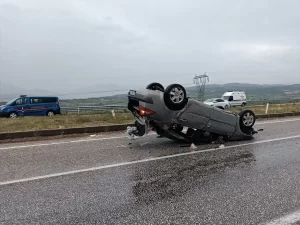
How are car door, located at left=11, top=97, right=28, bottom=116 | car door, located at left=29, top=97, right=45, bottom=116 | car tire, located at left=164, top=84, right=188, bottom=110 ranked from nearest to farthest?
car tire, located at left=164, top=84, right=188, bottom=110 → car door, located at left=11, top=97, right=28, bottom=116 → car door, located at left=29, top=97, right=45, bottom=116

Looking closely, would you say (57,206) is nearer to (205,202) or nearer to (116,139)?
(205,202)

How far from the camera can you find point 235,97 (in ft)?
154

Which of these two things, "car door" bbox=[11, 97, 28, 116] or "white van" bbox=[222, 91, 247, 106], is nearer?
"car door" bbox=[11, 97, 28, 116]

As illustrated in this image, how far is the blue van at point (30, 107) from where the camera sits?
70.9 ft

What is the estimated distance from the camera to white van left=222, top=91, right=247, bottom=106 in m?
45.7

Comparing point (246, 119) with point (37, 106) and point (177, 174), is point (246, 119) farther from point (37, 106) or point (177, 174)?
point (37, 106)

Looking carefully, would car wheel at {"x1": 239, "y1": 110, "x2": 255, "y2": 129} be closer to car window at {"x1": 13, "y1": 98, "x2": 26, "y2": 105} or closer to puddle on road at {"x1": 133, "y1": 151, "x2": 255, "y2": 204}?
puddle on road at {"x1": 133, "y1": 151, "x2": 255, "y2": 204}

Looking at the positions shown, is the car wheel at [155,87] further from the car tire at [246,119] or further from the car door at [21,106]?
the car door at [21,106]

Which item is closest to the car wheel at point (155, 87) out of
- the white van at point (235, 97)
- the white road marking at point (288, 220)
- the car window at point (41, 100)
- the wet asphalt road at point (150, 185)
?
the wet asphalt road at point (150, 185)

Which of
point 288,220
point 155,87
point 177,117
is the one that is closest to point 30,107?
point 155,87

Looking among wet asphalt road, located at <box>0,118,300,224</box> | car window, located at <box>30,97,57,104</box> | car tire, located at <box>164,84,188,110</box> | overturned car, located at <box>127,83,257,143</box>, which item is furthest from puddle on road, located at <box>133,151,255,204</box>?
car window, located at <box>30,97,57,104</box>

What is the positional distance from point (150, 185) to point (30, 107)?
19.8m

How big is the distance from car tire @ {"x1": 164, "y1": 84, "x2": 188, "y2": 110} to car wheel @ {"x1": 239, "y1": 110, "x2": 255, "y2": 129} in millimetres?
2234

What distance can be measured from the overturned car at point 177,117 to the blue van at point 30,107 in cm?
1664
